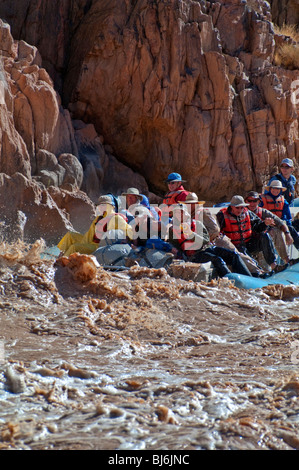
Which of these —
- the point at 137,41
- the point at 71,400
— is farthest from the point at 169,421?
the point at 137,41

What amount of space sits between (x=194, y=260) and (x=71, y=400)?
12.1 feet

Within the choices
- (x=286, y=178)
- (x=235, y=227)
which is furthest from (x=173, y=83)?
(x=235, y=227)

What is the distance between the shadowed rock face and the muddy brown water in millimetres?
7587

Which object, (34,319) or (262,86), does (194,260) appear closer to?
(34,319)

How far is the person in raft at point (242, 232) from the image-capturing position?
23.4 feet

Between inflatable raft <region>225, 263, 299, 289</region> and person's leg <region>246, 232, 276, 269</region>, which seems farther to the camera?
person's leg <region>246, 232, 276, 269</region>

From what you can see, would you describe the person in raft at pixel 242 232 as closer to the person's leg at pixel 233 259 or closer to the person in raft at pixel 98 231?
the person's leg at pixel 233 259

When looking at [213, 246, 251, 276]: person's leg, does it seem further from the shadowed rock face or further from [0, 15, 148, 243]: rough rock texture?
the shadowed rock face

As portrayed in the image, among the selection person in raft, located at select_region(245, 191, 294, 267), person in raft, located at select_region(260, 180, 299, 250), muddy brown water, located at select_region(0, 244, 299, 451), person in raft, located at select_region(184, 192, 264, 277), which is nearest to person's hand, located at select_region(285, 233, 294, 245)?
person in raft, located at select_region(245, 191, 294, 267)

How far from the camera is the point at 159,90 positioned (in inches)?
516

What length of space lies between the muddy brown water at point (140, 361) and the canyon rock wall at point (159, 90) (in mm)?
7262

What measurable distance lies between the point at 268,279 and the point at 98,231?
2.21 m

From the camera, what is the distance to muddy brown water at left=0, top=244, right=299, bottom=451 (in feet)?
7.87

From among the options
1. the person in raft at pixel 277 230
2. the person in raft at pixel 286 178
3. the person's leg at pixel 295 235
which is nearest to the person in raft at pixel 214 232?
the person in raft at pixel 277 230
